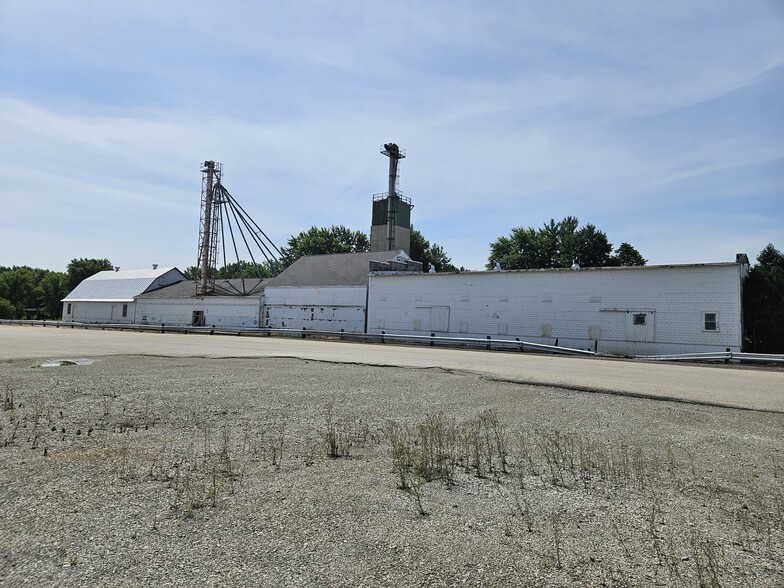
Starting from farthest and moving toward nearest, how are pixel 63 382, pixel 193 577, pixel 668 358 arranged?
pixel 668 358 < pixel 63 382 < pixel 193 577

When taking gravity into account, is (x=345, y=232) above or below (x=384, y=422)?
above

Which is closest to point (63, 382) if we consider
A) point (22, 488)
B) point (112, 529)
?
point (22, 488)

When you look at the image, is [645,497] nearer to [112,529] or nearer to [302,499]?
[302,499]

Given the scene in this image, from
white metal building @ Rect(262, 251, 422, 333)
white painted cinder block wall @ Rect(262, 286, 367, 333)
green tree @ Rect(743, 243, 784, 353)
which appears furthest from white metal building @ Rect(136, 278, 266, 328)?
green tree @ Rect(743, 243, 784, 353)

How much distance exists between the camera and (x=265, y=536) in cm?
451

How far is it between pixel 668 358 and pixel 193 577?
93.3ft

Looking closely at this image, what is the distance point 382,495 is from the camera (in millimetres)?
5609

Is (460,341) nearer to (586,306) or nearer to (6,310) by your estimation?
(586,306)

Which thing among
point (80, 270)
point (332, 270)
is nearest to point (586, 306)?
point (332, 270)

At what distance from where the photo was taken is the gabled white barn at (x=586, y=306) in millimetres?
28188

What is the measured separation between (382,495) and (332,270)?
45.2 m

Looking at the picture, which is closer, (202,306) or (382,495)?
(382,495)

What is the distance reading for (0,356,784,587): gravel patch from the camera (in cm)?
402

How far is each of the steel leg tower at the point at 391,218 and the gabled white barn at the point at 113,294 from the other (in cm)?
2668
